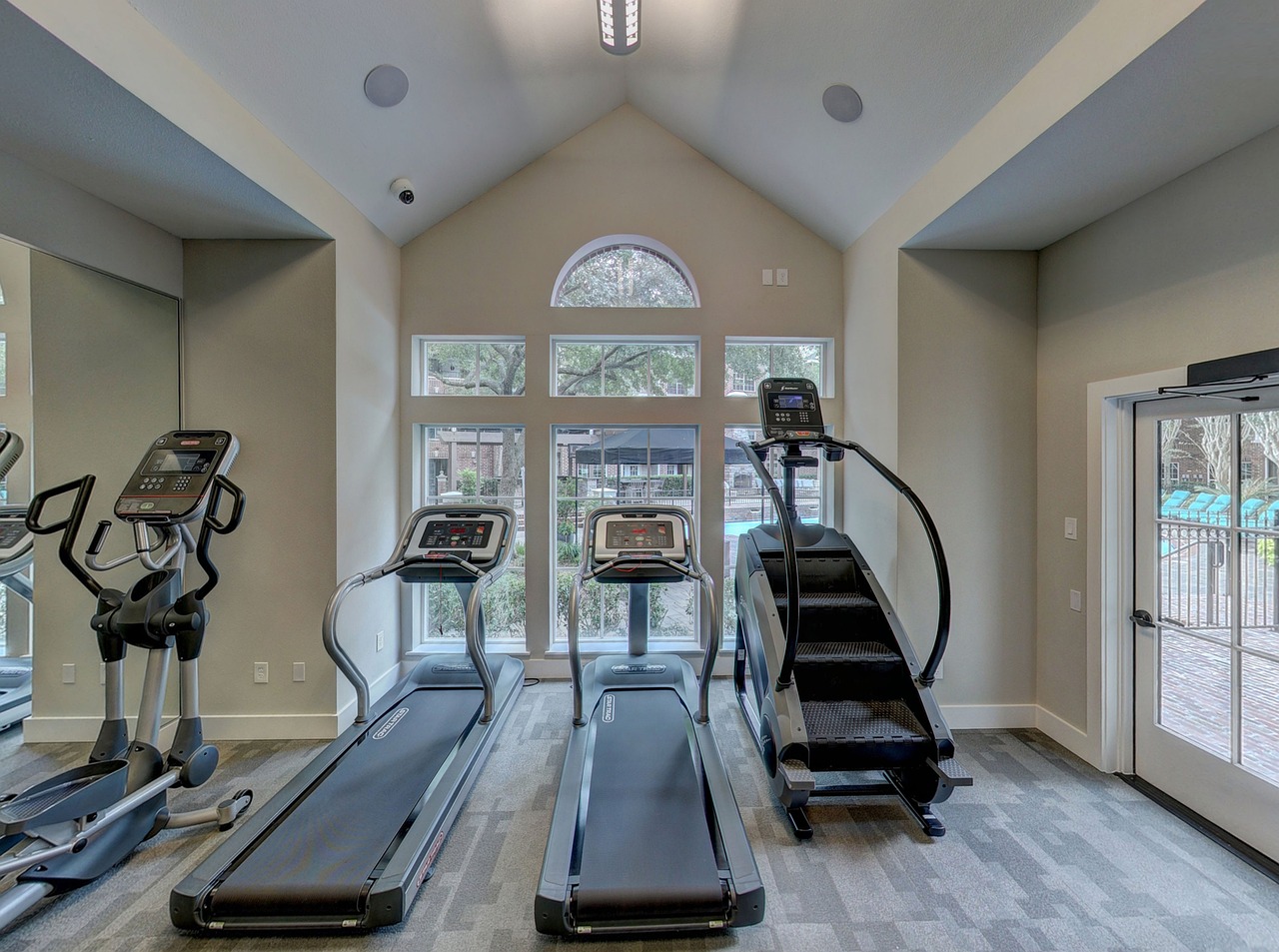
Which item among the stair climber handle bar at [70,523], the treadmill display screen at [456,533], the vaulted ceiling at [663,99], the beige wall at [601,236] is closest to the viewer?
the vaulted ceiling at [663,99]

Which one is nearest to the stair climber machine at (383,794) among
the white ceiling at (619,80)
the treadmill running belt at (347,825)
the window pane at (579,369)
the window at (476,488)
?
the treadmill running belt at (347,825)

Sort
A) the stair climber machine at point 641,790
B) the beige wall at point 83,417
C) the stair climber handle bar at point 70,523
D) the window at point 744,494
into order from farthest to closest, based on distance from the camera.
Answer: the window at point 744,494, the beige wall at point 83,417, the stair climber handle bar at point 70,523, the stair climber machine at point 641,790

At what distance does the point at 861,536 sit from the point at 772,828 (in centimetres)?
205

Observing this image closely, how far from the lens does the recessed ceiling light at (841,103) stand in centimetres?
276

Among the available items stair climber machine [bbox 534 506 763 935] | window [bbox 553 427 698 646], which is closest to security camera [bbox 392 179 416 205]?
window [bbox 553 427 698 646]

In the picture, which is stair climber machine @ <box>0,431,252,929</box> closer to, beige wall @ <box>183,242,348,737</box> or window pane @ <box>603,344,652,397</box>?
beige wall @ <box>183,242,348,737</box>

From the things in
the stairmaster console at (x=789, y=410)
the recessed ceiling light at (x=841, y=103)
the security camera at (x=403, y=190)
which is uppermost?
the recessed ceiling light at (x=841, y=103)

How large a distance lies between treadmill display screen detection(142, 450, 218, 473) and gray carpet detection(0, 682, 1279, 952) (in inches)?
65.0

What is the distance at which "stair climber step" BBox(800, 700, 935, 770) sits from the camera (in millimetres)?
2424

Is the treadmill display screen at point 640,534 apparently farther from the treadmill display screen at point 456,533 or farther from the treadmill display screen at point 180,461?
the treadmill display screen at point 180,461

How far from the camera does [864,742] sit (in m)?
2.44

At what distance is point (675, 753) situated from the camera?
2.71 m

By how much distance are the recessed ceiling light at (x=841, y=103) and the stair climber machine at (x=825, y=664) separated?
1469 millimetres

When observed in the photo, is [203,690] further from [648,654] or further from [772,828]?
[772,828]
